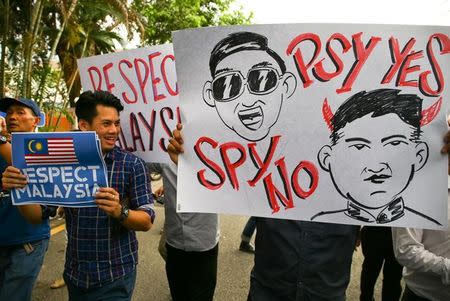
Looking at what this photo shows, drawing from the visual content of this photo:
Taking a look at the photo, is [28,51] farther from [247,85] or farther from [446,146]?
[446,146]

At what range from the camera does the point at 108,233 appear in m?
1.69

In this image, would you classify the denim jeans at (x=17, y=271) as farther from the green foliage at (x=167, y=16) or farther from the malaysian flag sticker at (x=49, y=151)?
the green foliage at (x=167, y=16)

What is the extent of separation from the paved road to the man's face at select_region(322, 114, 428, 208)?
226 cm

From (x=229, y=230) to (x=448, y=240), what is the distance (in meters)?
3.50

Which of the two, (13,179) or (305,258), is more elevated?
(13,179)

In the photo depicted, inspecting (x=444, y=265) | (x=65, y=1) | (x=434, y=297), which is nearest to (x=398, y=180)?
(x=444, y=265)

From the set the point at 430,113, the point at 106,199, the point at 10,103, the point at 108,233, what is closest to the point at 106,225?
the point at 108,233

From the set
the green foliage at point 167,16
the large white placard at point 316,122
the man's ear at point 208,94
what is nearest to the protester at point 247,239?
the large white placard at point 316,122

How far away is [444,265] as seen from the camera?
1.61 meters

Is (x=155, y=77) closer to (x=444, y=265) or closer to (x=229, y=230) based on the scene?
(x=444, y=265)

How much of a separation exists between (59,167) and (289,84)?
1.00 m

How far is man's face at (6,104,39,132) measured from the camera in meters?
2.40

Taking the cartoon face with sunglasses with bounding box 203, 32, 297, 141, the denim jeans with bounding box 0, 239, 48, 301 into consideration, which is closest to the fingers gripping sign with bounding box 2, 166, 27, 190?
the denim jeans with bounding box 0, 239, 48, 301

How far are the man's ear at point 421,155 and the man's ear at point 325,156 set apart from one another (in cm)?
30
